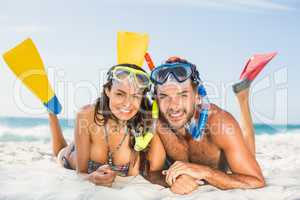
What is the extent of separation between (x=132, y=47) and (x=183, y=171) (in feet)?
5.73

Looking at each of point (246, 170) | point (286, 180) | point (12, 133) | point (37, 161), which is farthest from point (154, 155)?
point (12, 133)

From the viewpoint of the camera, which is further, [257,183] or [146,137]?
[146,137]

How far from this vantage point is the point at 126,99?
4.09m

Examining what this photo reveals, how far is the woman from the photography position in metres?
4.09

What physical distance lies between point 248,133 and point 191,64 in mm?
1749

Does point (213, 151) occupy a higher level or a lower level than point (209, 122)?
lower

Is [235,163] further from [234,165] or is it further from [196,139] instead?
[196,139]

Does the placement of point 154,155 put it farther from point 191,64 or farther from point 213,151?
point 191,64

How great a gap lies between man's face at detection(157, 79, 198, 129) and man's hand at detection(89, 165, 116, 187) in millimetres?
809

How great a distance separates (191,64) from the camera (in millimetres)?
4125

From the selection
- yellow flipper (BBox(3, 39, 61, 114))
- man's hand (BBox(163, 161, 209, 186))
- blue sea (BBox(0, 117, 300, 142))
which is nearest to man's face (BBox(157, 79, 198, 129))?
man's hand (BBox(163, 161, 209, 186))

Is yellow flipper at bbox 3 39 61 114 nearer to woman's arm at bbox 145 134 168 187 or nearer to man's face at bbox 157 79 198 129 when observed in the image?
woman's arm at bbox 145 134 168 187

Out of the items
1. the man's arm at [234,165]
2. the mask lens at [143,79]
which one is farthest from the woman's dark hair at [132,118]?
the man's arm at [234,165]

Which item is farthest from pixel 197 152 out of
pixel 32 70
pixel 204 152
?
pixel 32 70
